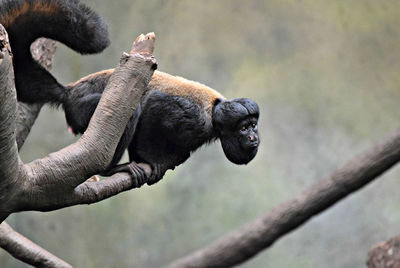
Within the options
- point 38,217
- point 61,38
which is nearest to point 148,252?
point 38,217

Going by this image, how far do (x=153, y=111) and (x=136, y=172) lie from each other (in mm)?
430

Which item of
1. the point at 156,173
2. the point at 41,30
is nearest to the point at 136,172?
the point at 156,173

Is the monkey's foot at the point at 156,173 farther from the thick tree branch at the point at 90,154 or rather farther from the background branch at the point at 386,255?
the background branch at the point at 386,255

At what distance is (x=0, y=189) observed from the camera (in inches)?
63.4

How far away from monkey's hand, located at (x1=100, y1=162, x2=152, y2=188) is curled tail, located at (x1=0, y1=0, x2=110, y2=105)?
522mm

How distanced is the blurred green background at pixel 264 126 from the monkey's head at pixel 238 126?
305cm

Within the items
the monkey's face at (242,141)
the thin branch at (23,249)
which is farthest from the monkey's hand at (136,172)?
the thin branch at (23,249)

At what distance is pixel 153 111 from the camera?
267cm

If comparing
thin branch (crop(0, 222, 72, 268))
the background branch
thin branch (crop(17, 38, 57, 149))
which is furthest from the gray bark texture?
the background branch

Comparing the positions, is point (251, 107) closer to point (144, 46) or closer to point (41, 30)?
point (144, 46)

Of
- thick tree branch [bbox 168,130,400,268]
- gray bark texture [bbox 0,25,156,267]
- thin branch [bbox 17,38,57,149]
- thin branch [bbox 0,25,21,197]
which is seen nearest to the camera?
thin branch [bbox 0,25,21,197]

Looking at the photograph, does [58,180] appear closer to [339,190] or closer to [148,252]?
[339,190]

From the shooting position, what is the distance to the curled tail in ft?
6.80

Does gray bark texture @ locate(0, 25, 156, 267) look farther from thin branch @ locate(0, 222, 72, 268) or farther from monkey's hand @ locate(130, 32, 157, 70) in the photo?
thin branch @ locate(0, 222, 72, 268)
